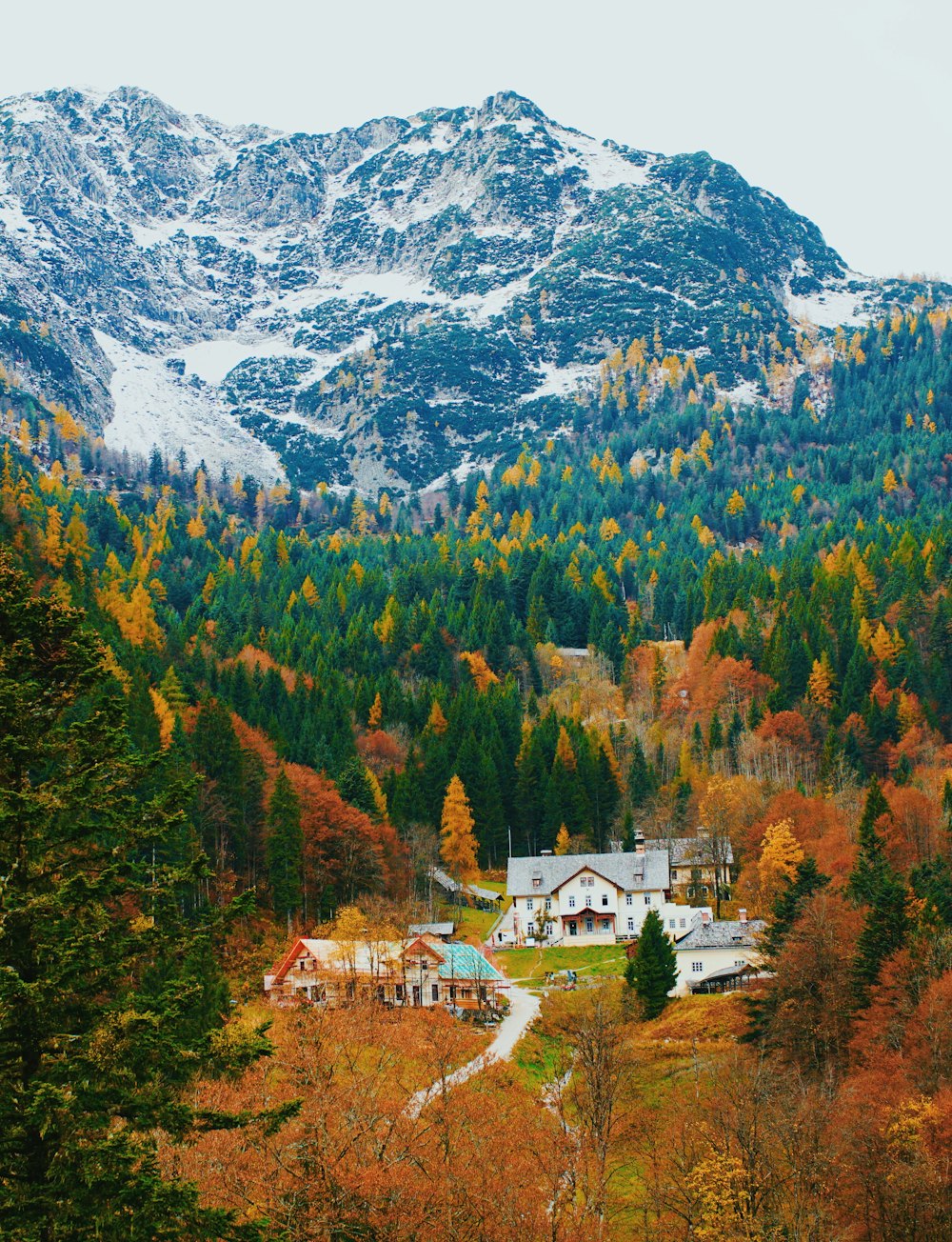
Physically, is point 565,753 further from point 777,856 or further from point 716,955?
point 716,955

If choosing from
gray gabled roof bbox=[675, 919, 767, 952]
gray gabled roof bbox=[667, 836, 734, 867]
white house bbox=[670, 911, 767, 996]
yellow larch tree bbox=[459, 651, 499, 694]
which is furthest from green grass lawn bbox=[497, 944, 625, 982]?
yellow larch tree bbox=[459, 651, 499, 694]

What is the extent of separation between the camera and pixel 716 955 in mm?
75688

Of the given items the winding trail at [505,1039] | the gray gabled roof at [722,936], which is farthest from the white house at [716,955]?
the winding trail at [505,1039]

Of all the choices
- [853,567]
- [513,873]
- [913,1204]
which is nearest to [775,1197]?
[913,1204]

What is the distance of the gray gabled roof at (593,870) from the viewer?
95812mm

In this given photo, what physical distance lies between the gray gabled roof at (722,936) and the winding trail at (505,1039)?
10467 mm

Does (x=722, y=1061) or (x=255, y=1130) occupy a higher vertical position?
(x=255, y=1130)

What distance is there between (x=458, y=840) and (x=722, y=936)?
3228 centimetres

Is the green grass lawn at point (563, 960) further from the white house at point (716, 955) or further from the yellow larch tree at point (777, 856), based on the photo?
the yellow larch tree at point (777, 856)

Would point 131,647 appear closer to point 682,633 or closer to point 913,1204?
point 682,633

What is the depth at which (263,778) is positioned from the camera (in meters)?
91.8

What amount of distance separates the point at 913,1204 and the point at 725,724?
85856 millimetres

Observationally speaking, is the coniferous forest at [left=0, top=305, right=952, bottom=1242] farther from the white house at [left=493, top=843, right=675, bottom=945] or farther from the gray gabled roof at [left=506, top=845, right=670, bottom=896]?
the white house at [left=493, top=843, right=675, bottom=945]

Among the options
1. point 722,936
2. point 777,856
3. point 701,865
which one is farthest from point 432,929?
point 701,865
